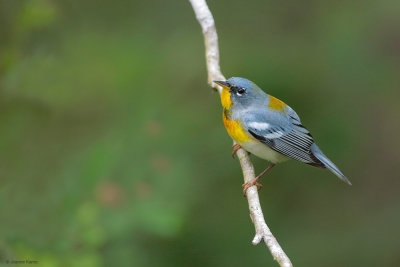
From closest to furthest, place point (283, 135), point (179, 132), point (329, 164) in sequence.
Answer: point (329, 164)
point (283, 135)
point (179, 132)

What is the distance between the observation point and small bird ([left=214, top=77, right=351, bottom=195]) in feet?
13.9

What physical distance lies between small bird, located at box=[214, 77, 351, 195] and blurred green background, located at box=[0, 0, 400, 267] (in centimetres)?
73

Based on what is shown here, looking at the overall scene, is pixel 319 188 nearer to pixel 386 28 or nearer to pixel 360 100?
pixel 360 100

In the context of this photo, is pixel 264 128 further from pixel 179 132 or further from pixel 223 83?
pixel 179 132

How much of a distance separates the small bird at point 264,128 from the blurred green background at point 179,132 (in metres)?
0.73

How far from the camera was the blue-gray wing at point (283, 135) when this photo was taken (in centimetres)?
422

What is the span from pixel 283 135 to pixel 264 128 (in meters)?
0.18

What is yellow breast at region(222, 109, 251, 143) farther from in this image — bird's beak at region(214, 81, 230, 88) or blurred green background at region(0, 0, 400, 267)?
blurred green background at region(0, 0, 400, 267)

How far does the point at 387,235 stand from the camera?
5.21 meters

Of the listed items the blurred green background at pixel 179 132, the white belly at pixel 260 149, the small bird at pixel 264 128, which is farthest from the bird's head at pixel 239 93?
the blurred green background at pixel 179 132

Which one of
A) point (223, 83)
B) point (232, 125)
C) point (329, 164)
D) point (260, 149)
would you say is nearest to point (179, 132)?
point (232, 125)

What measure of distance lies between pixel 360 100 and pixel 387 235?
1.64 metres

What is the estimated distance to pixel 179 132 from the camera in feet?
16.6

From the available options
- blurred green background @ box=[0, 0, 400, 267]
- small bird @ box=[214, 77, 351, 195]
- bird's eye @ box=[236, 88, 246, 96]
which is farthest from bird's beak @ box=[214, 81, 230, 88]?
blurred green background @ box=[0, 0, 400, 267]
